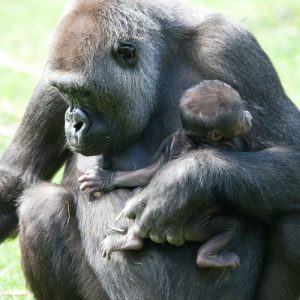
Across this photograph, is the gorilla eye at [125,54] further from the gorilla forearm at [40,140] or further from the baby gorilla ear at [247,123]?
the baby gorilla ear at [247,123]

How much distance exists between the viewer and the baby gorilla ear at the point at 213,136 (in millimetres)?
4465

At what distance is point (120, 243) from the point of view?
450cm

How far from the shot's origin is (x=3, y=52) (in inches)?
571

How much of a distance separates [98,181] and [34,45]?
35.6 ft

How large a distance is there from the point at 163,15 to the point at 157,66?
0.97 ft

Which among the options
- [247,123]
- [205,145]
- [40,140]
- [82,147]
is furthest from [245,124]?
[40,140]

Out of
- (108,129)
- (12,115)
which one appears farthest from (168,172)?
(12,115)

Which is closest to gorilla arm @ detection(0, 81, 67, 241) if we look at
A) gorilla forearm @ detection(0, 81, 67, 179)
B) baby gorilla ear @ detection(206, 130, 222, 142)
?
gorilla forearm @ detection(0, 81, 67, 179)

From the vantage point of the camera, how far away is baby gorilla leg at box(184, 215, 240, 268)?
4.43 m

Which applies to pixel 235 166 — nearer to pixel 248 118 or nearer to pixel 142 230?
pixel 248 118

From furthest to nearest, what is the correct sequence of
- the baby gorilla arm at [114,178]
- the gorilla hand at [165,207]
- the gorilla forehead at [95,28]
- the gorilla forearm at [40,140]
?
the gorilla forearm at [40,140], the baby gorilla arm at [114,178], the gorilla forehead at [95,28], the gorilla hand at [165,207]

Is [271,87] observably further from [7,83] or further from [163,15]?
[7,83]

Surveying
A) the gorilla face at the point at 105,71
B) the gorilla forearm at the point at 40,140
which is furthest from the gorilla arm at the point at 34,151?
the gorilla face at the point at 105,71

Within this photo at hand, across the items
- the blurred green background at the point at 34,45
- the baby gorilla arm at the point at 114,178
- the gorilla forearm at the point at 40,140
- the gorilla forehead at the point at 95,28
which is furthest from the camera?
the blurred green background at the point at 34,45
